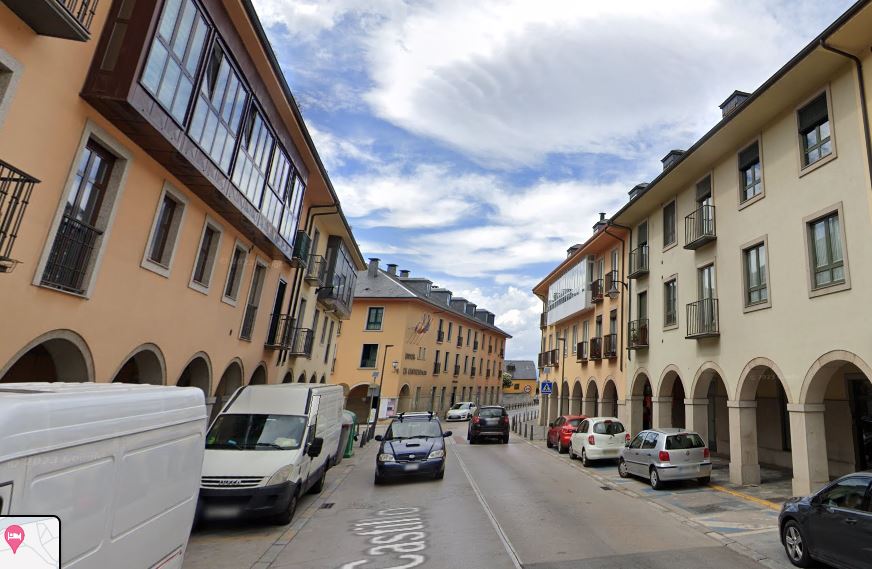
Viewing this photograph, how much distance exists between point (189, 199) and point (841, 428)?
62.2 feet

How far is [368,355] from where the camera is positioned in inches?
1651

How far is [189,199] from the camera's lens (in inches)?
422

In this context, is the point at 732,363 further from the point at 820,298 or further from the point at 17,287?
the point at 17,287

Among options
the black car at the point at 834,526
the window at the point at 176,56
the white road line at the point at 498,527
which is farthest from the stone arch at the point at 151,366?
the black car at the point at 834,526

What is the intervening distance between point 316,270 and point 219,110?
1146 cm

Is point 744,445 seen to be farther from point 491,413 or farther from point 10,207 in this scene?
point 10,207

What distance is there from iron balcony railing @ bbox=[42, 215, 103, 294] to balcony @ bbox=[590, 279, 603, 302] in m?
22.6

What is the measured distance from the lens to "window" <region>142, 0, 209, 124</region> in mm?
7980

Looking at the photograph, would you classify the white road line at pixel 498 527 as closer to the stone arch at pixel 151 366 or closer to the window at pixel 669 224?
the stone arch at pixel 151 366

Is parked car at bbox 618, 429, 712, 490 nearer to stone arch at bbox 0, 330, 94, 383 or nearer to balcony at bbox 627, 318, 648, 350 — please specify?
balcony at bbox 627, 318, 648, 350

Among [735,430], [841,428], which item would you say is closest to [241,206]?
[735,430]

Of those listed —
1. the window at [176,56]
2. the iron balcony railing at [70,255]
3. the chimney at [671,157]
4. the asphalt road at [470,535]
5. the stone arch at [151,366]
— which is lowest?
Answer: the asphalt road at [470,535]

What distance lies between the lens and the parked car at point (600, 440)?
16844 millimetres

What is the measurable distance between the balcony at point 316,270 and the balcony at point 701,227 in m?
15.0
